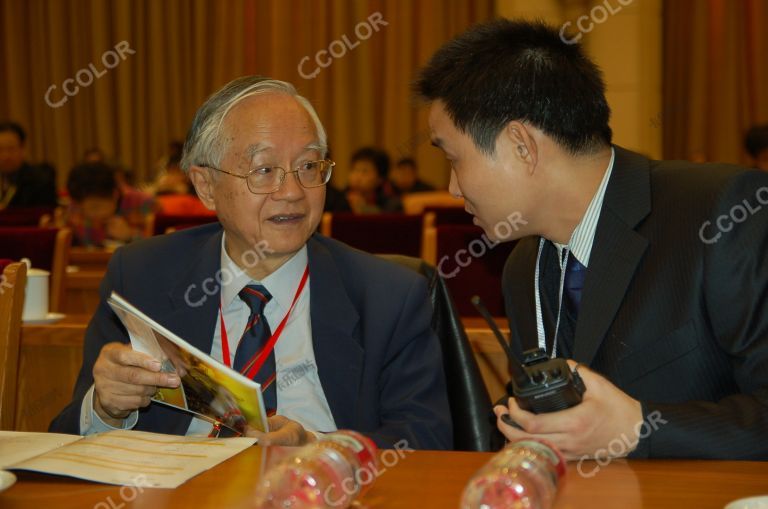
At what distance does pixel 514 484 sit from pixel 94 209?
4.95 meters

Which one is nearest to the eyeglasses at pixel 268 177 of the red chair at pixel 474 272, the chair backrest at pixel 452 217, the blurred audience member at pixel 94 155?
the red chair at pixel 474 272

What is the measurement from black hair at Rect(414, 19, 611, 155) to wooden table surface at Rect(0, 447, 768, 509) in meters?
0.63

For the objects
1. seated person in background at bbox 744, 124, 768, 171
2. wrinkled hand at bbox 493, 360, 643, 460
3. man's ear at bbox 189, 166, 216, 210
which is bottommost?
wrinkled hand at bbox 493, 360, 643, 460

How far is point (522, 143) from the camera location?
169 centimetres

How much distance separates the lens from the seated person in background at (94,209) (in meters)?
5.54

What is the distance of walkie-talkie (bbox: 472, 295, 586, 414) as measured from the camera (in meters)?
1.19

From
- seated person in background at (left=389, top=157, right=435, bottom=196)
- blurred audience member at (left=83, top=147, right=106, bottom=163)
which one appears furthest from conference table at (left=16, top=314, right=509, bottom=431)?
blurred audience member at (left=83, top=147, right=106, bottom=163)

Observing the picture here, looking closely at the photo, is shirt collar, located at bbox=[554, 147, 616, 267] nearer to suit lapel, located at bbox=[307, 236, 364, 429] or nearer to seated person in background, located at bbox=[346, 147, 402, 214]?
suit lapel, located at bbox=[307, 236, 364, 429]

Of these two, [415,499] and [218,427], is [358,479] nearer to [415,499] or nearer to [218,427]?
[415,499]

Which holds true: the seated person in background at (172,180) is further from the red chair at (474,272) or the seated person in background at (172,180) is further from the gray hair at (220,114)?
the gray hair at (220,114)

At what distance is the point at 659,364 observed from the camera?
1563mm

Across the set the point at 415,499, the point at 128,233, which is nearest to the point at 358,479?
the point at 415,499

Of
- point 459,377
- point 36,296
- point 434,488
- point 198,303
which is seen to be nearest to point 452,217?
point 36,296

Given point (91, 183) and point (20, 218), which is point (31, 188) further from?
point (20, 218)
